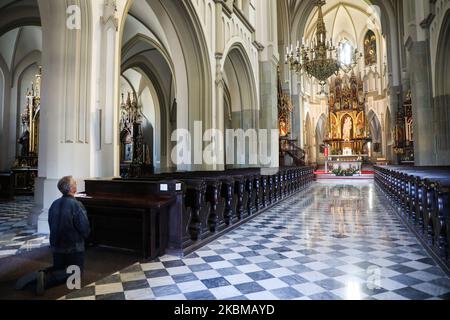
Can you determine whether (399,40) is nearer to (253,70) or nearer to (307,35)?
(307,35)

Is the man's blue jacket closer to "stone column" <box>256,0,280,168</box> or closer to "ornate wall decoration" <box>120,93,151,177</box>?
"stone column" <box>256,0,280,168</box>

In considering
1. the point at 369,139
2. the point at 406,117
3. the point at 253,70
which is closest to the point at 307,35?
the point at 369,139

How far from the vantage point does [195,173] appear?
7.04m

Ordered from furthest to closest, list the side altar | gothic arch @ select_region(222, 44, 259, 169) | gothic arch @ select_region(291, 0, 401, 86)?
gothic arch @ select_region(291, 0, 401, 86), the side altar, gothic arch @ select_region(222, 44, 259, 169)

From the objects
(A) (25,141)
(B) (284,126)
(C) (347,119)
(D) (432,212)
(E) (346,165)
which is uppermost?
(C) (347,119)

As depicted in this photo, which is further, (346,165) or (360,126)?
(360,126)

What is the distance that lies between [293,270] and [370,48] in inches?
1239

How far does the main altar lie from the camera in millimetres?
26406

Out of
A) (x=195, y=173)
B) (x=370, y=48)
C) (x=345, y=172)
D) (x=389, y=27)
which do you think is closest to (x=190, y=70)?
(x=195, y=173)

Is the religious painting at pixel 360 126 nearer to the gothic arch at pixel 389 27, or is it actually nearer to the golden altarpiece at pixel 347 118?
the golden altarpiece at pixel 347 118

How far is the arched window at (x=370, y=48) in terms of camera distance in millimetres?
28875

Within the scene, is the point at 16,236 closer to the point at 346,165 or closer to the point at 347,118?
the point at 346,165

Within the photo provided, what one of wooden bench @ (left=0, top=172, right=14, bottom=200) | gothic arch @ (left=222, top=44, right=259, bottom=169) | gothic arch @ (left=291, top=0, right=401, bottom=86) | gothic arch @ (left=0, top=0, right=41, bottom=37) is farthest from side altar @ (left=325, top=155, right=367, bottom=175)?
gothic arch @ (left=0, top=0, right=41, bottom=37)
